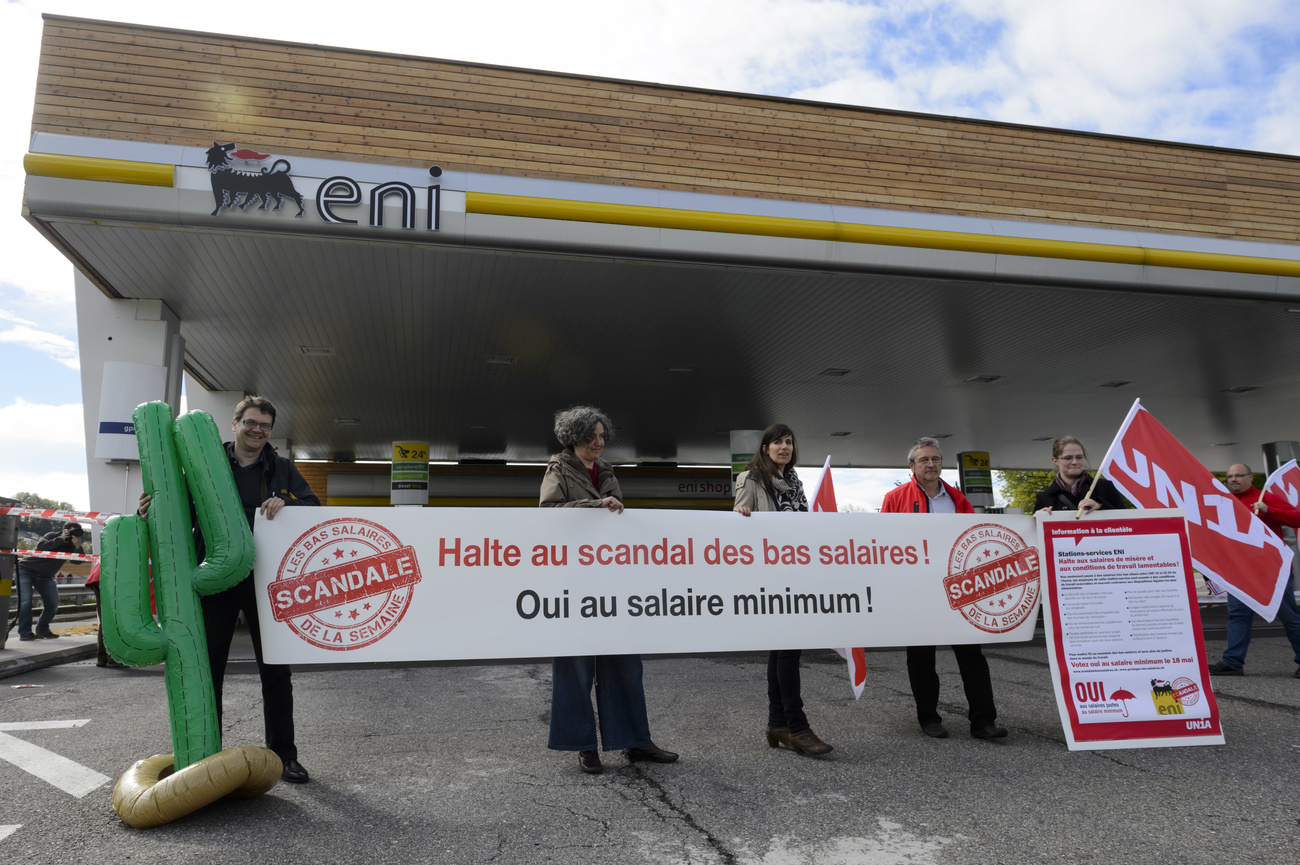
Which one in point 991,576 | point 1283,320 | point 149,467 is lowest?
point 991,576

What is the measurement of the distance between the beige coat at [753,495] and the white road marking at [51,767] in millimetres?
3417

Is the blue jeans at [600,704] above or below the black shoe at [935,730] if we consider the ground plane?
above

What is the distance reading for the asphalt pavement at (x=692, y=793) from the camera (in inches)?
110

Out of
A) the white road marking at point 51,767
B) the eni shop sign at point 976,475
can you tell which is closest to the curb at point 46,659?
the white road marking at point 51,767

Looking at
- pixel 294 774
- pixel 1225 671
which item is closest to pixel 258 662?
pixel 294 774

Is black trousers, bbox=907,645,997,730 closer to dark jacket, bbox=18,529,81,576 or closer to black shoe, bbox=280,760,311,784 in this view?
black shoe, bbox=280,760,311,784

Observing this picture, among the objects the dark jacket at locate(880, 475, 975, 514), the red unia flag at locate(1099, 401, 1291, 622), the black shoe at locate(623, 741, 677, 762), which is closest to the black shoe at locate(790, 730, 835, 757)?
the black shoe at locate(623, 741, 677, 762)

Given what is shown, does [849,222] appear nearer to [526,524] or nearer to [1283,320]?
[526,524]

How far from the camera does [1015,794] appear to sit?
11.1 feet

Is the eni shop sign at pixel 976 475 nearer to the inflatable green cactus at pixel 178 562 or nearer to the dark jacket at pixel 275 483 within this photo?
the dark jacket at pixel 275 483

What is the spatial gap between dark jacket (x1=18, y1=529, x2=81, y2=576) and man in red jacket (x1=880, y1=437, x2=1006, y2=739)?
34.8 ft

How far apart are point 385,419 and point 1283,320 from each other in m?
17.8

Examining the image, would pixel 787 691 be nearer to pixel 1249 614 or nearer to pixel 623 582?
pixel 623 582

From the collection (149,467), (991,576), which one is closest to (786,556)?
(991,576)
